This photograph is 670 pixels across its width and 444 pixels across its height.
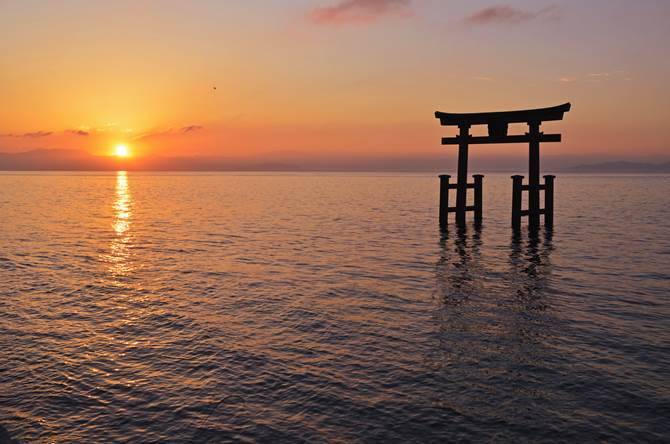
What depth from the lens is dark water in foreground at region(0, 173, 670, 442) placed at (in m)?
6.71

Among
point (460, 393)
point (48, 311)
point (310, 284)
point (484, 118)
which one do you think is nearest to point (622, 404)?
point (460, 393)

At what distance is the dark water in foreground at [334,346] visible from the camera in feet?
22.0

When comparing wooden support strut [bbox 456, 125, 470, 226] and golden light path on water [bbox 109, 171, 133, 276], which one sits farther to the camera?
wooden support strut [bbox 456, 125, 470, 226]

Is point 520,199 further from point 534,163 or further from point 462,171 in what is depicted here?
point 462,171

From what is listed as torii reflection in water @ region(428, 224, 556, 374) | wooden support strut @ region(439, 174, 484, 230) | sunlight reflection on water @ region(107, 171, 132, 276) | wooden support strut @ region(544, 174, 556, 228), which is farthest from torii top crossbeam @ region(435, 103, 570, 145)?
sunlight reflection on water @ region(107, 171, 132, 276)

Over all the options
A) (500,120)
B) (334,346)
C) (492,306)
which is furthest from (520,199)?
(334,346)

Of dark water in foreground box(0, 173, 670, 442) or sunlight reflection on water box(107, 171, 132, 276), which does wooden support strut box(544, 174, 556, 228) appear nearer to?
dark water in foreground box(0, 173, 670, 442)

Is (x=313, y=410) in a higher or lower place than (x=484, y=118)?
lower

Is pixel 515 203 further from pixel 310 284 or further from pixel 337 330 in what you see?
pixel 337 330

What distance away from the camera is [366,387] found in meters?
7.73

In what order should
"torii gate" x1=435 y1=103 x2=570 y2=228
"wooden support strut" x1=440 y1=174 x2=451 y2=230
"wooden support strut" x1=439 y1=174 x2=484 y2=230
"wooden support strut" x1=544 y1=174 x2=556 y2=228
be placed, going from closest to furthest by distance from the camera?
"torii gate" x1=435 y1=103 x2=570 y2=228
"wooden support strut" x1=544 y1=174 x2=556 y2=228
"wooden support strut" x1=439 y1=174 x2=484 y2=230
"wooden support strut" x1=440 y1=174 x2=451 y2=230

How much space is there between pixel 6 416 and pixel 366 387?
492 centimetres

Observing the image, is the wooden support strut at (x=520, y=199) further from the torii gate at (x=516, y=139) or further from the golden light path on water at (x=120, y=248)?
the golden light path on water at (x=120, y=248)

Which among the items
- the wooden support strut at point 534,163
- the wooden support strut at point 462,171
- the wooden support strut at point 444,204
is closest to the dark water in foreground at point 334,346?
the wooden support strut at point 534,163
